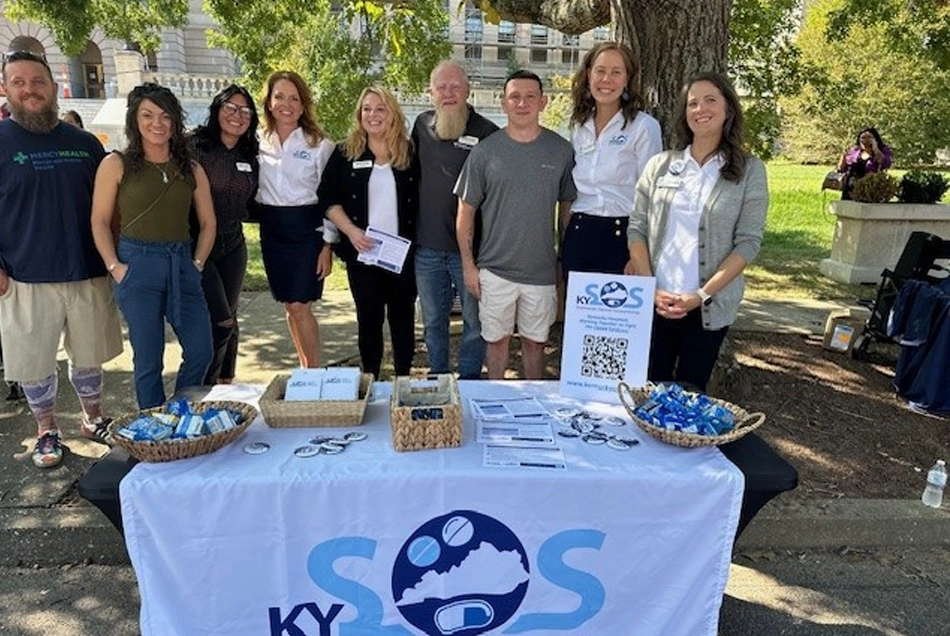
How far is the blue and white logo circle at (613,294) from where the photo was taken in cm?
261

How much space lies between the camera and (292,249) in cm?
384

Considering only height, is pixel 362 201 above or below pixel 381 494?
above

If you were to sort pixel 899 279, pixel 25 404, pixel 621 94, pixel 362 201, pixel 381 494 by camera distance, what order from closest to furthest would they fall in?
pixel 381 494, pixel 621 94, pixel 362 201, pixel 25 404, pixel 899 279

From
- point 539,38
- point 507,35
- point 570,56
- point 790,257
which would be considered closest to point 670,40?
point 790,257

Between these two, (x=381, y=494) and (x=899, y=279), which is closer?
(x=381, y=494)

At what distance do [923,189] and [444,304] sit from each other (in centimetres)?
→ 755

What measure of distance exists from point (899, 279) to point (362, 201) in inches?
169

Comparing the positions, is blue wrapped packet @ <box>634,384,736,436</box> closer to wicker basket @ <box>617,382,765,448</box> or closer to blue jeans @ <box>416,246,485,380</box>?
wicker basket @ <box>617,382,765,448</box>

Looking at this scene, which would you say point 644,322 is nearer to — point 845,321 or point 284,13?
point 845,321

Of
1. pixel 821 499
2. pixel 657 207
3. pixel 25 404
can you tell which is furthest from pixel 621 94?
pixel 25 404

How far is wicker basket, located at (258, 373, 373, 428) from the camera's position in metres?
2.37

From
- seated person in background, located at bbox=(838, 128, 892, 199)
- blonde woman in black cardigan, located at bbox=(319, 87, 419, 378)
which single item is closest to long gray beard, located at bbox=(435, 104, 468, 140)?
blonde woman in black cardigan, located at bbox=(319, 87, 419, 378)

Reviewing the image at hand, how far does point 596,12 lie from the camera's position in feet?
15.0

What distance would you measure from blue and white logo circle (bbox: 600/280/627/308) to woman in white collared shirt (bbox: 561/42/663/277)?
0.75m
